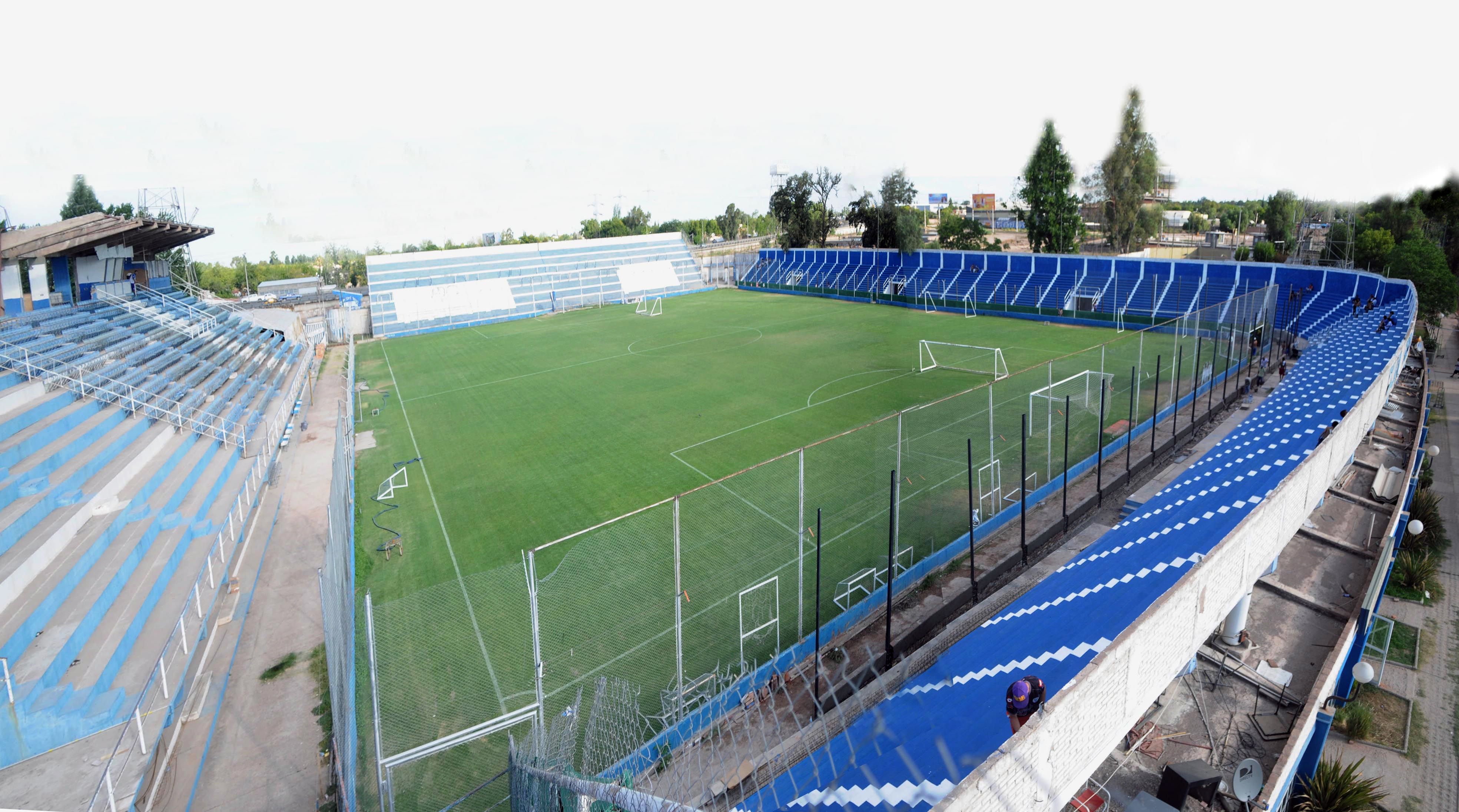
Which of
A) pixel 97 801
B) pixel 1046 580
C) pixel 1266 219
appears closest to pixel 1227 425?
pixel 1046 580

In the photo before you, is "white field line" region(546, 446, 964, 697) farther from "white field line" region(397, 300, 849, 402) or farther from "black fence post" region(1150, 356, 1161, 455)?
"white field line" region(397, 300, 849, 402)

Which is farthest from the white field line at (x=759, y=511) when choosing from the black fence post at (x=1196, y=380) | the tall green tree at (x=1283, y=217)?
the tall green tree at (x=1283, y=217)

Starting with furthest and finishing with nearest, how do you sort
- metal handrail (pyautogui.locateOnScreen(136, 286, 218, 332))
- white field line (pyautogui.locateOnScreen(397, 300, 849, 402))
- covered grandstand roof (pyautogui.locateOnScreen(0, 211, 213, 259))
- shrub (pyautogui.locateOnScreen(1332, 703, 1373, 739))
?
1. metal handrail (pyautogui.locateOnScreen(136, 286, 218, 332))
2. white field line (pyautogui.locateOnScreen(397, 300, 849, 402))
3. covered grandstand roof (pyautogui.locateOnScreen(0, 211, 213, 259))
4. shrub (pyautogui.locateOnScreen(1332, 703, 1373, 739))

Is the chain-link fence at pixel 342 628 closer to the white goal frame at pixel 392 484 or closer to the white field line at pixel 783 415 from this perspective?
the white goal frame at pixel 392 484

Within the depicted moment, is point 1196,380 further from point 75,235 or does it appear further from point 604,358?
point 75,235

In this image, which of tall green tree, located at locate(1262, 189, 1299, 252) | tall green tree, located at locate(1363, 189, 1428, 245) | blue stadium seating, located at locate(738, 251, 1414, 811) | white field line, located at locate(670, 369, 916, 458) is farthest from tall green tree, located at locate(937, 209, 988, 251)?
blue stadium seating, located at locate(738, 251, 1414, 811)

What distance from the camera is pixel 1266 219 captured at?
68.1 meters

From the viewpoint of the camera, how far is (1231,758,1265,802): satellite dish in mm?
5637

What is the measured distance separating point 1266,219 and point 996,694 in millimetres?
81312

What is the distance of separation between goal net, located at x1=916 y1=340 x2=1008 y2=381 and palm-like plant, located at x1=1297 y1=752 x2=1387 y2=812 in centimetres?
1620

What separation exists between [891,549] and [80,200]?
80.8m

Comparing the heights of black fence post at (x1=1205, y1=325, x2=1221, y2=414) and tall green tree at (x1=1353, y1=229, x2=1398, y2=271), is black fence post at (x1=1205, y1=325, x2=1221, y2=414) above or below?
below

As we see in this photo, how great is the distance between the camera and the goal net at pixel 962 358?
938 inches

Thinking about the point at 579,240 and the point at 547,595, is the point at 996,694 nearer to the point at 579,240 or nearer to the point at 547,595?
the point at 547,595
